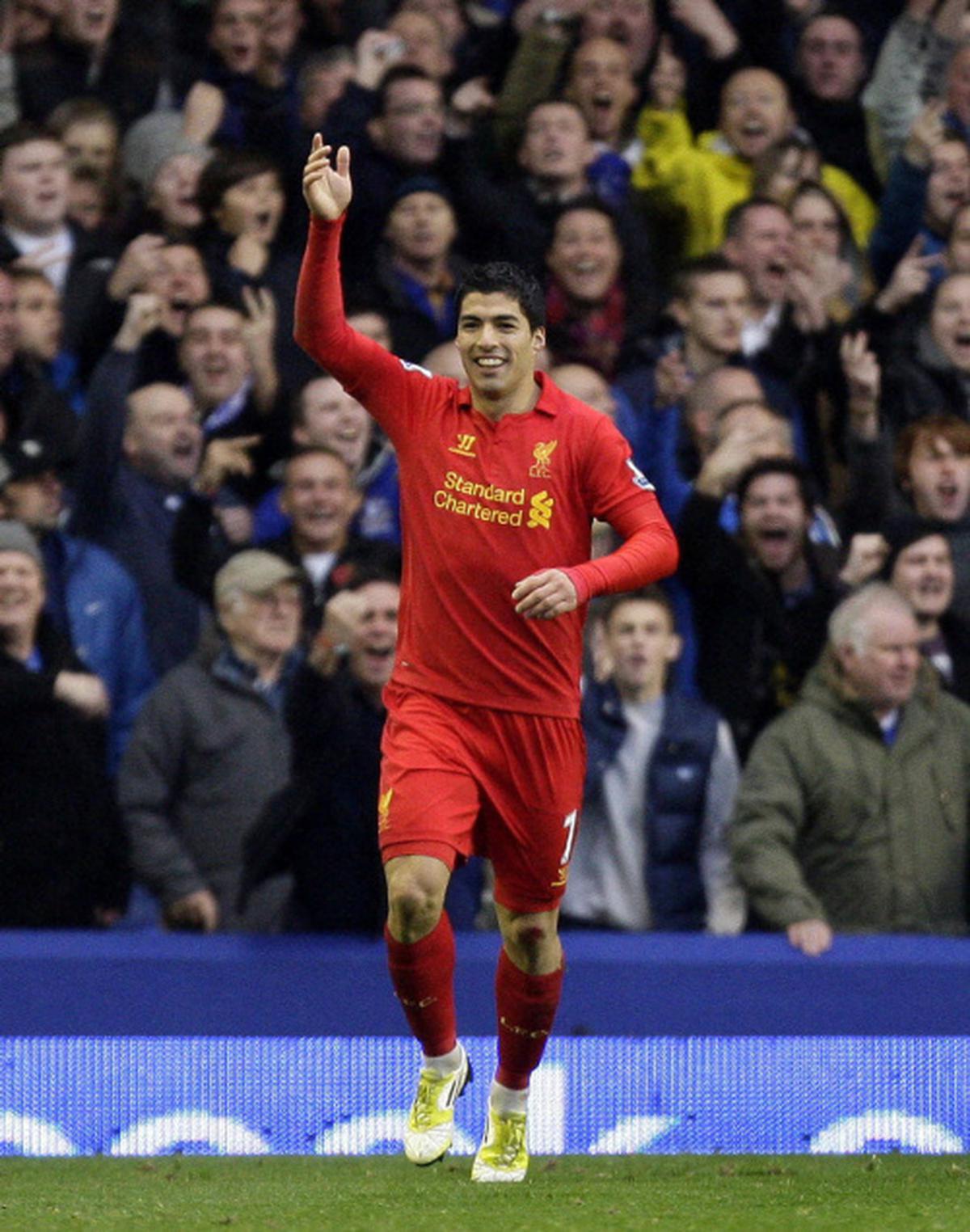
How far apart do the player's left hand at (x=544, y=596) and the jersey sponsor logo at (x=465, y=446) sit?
647 millimetres

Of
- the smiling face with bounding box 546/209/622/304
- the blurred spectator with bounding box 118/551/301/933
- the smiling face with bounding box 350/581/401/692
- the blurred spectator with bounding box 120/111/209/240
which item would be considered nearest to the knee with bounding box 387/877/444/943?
the smiling face with bounding box 350/581/401/692

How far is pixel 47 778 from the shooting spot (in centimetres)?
833

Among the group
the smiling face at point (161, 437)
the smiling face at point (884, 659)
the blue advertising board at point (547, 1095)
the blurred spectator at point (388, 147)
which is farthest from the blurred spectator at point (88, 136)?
the blue advertising board at point (547, 1095)

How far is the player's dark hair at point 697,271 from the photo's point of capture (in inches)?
407

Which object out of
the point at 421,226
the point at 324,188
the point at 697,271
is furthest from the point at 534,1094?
the point at 421,226

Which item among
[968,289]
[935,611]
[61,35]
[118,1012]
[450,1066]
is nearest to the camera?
[450,1066]

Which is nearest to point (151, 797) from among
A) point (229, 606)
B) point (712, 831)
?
point (229, 606)

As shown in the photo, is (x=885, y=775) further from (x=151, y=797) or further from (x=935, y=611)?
(x=151, y=797)

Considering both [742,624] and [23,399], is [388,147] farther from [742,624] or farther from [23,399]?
[742,624]

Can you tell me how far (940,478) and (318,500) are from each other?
244cm

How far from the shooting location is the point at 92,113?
1058cm

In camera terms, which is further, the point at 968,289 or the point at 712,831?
the point at 968,289

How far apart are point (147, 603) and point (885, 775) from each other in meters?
2.80

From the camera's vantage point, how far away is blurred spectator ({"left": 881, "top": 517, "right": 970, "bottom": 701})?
30.0 ft
